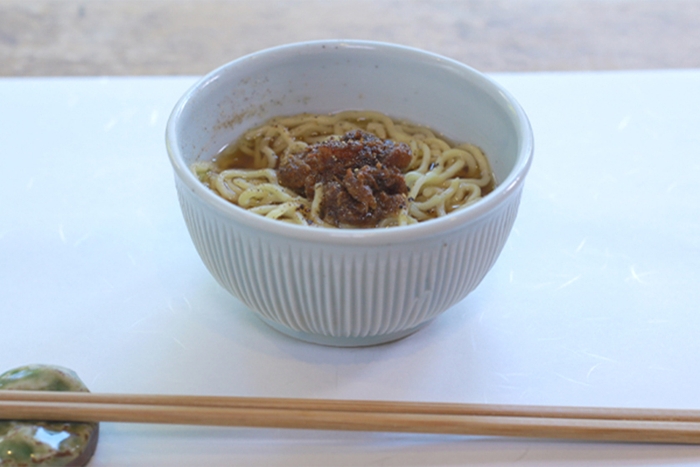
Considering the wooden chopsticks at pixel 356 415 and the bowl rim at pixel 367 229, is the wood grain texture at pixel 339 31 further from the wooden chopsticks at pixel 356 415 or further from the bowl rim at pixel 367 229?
the wooden chopsticks at pixel 356 415

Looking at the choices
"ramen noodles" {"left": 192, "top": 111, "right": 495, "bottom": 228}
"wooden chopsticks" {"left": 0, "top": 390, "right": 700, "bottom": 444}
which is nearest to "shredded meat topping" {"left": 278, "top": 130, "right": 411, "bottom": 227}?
"ramen noodles" {"left": 192, "top": 111, "right": 495, "bottom": 228}

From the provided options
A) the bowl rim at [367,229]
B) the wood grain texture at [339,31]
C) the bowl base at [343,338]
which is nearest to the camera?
the bowl rim at [367,229]

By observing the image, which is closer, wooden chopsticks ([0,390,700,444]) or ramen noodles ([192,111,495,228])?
wooden chopsticks ([0,390,700,444])

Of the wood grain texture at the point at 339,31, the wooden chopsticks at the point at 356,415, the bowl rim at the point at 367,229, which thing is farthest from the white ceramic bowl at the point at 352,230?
the wood grain texture at the point at 339,31

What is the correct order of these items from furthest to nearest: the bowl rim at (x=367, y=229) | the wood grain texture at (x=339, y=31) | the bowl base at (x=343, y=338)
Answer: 1. the wood grain texture at (x=339, y=31)
2. the bowl base at (x=343, y=338)
3. the bowl rim at (x=367, y=229)

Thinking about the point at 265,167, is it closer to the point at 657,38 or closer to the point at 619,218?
the point at 619,218

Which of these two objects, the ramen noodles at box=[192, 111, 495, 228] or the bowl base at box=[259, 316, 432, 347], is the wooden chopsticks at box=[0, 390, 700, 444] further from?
the ramen noodles at box=[192, 111, 495, 228]

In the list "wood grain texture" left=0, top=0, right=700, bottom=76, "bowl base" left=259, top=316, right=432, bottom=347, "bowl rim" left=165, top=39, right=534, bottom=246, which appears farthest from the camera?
"wood grain texture" left=0, top=0, right=700, bottom=76
